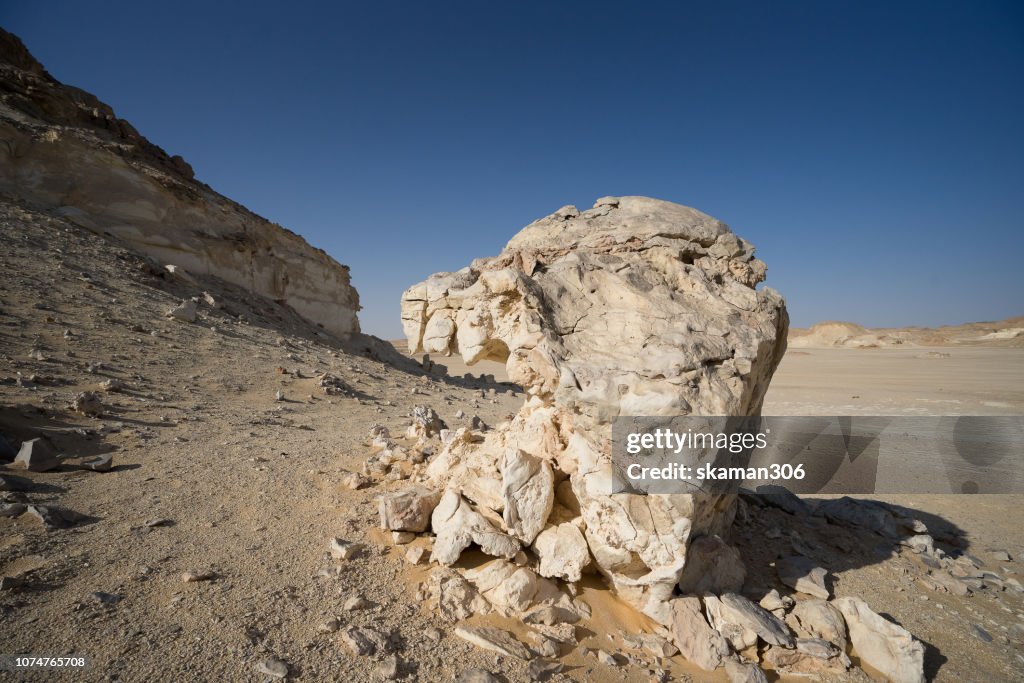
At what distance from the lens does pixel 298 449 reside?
204 inches

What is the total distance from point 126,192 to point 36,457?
42.6ft

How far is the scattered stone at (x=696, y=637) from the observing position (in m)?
2.80

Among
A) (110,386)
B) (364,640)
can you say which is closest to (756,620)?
(364,640)

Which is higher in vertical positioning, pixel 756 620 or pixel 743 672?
pixel 756 620

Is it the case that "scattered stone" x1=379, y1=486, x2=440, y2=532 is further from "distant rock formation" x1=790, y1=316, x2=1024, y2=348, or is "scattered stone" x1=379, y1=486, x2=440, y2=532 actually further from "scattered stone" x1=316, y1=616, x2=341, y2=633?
"distant rock formation" x1=790, y1=316, x2=1024, y2=348

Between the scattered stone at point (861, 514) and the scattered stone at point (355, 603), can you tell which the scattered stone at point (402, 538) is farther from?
the scattered stone at point (861, 514)

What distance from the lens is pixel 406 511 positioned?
351cm

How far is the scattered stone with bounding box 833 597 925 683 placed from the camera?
287 centimetres

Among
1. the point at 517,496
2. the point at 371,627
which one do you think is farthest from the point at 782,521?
the point at 371,627

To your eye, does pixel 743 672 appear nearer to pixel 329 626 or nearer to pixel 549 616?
pixel 549 616

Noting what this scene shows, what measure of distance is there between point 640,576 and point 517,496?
1.00 metres

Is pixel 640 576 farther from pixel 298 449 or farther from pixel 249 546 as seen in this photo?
pixel 298 449

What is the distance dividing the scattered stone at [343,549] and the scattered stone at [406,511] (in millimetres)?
303

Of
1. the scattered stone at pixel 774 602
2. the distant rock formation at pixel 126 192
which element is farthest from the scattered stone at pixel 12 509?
the distant rock formation at pixel 126 192
